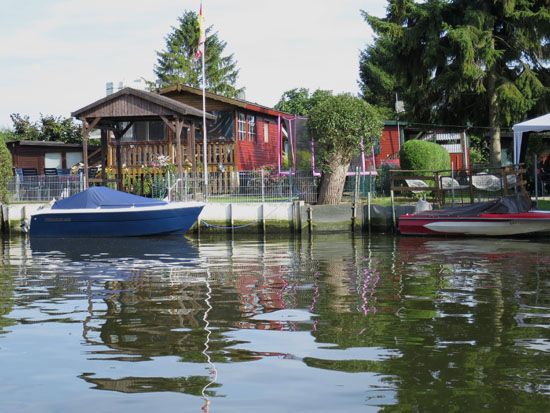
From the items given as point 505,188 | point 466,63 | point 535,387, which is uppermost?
point 466,63

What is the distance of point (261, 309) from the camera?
11.4 m

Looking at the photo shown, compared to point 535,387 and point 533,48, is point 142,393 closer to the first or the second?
point 535,387

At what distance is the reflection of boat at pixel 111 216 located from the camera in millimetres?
27734

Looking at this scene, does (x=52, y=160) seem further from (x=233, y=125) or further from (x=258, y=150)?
(x=233, y=125)

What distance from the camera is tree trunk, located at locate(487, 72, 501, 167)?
33062 millimetres

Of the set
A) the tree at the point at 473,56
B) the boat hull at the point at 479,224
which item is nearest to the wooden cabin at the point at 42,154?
the tree at the point at 473,56

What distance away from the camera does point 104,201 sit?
92.5 feet

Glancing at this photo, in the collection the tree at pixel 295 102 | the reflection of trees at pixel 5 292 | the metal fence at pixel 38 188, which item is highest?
the tree at pixel 295 102

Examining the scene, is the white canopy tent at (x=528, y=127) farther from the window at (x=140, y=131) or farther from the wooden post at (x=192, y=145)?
the window at (x=140, y=131)

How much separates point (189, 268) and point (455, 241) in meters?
9.55

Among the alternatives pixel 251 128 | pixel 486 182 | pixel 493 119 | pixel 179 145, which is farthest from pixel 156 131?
pixel 486 182

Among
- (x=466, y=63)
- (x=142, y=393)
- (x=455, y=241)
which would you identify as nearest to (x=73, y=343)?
(x=142, y=393)

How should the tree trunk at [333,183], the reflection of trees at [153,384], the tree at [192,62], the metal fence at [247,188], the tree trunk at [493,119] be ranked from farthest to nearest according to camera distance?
the tree at [192,62], the tree trunk at [493,119], the metal fence at [247,188], the tree trunk at [333,183], the reflection of trees at [153,384]

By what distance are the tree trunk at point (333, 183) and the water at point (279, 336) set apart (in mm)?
10833
